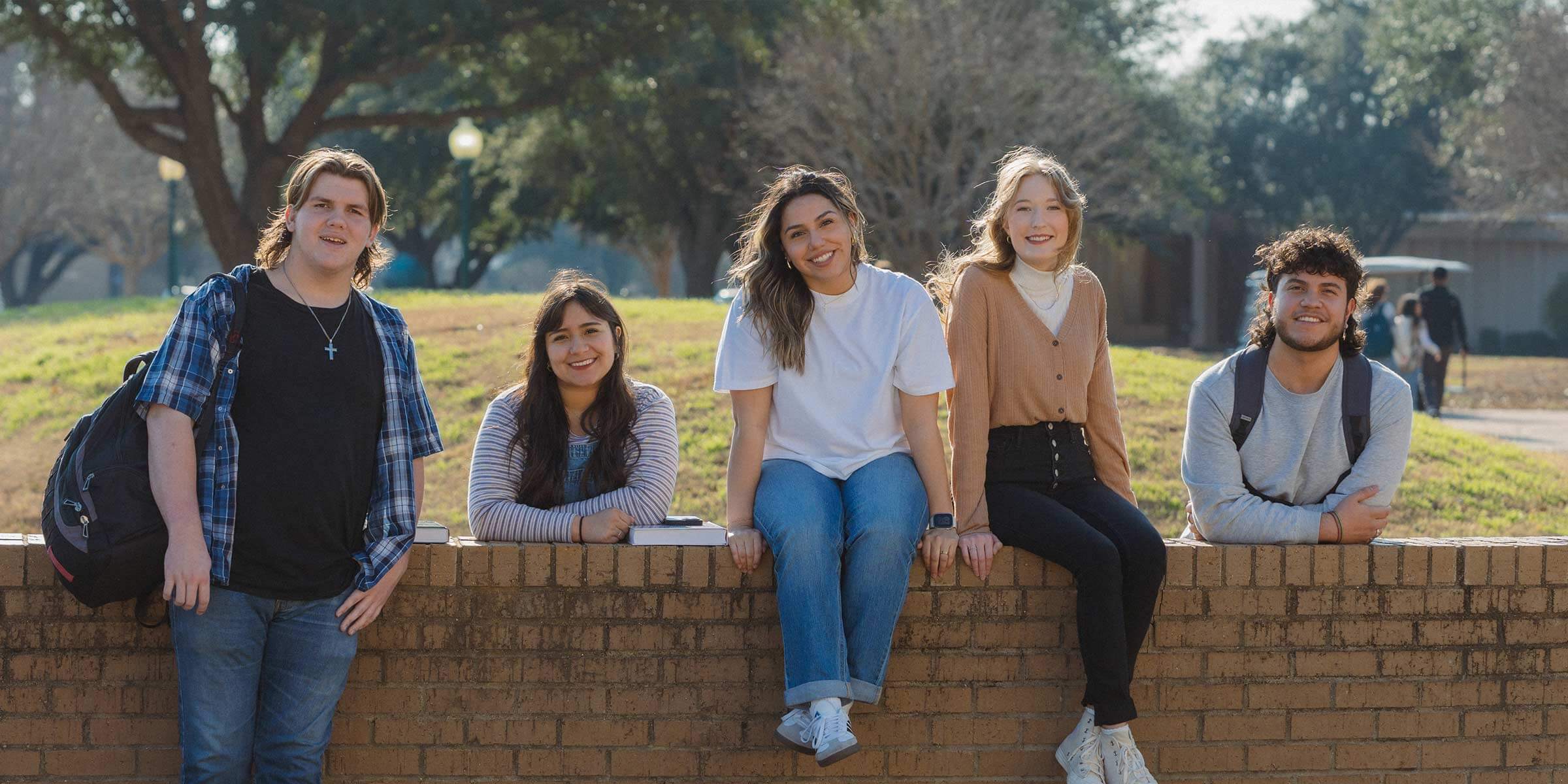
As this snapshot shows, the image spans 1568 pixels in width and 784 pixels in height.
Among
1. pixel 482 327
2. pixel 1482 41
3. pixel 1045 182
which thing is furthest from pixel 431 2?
pixel 1482 41

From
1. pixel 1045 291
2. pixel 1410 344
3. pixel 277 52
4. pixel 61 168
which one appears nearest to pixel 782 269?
pixel 1045 291

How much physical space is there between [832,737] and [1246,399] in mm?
1644

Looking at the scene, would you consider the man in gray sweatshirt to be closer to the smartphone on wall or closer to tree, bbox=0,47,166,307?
the smartphone on wall

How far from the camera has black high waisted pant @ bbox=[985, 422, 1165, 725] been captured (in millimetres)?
4156

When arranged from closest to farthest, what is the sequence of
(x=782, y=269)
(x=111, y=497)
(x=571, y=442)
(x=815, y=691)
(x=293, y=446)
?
(x=111, y=497) < (x=293, y=446) < (x=815, y=691) < (x=782, y=269) < (x=571, y=442)

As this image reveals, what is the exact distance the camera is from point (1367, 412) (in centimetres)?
451

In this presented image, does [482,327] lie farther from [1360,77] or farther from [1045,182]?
[1360,77]

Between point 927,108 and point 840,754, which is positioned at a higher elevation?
point 927,108

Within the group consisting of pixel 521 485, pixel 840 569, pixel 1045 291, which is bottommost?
pixel 840 569

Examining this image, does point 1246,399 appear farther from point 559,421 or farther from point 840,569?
point 559,421

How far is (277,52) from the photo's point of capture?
19.3 meters

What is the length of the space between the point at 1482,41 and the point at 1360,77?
14170 millimetres

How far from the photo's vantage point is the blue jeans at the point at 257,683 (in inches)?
144

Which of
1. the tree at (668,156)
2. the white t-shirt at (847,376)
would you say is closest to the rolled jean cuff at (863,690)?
the white t-shirt at (847,376)
